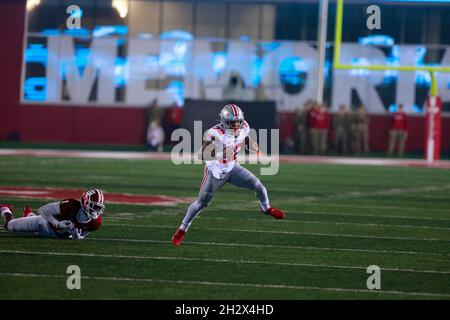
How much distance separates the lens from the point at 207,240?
1020cm

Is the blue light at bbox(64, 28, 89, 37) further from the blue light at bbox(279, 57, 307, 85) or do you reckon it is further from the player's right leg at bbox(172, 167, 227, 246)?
the player's right leg at bbox(172, 167, 227, 246)

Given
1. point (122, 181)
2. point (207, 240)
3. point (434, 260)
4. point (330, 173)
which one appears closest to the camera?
point (434, 260)

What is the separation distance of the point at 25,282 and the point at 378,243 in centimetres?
413

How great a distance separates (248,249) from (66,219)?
1.76 meters

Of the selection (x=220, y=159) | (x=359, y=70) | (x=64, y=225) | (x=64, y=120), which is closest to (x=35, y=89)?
(x=64, y=120)

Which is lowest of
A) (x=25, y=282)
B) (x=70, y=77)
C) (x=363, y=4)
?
(x=25, y=282)

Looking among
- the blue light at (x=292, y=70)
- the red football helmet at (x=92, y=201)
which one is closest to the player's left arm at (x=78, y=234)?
the red football helmet at (x=92, y=201)

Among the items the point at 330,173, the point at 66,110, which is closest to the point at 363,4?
the point at 66,110

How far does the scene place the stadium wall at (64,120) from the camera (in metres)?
31.2

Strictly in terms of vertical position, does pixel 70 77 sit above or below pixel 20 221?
above

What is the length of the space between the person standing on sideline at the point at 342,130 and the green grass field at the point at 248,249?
12.2m

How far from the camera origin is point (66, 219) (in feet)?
31.5

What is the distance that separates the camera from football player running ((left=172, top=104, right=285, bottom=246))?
9.65 metres

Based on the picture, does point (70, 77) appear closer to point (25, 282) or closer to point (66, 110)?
point (66, 110)
